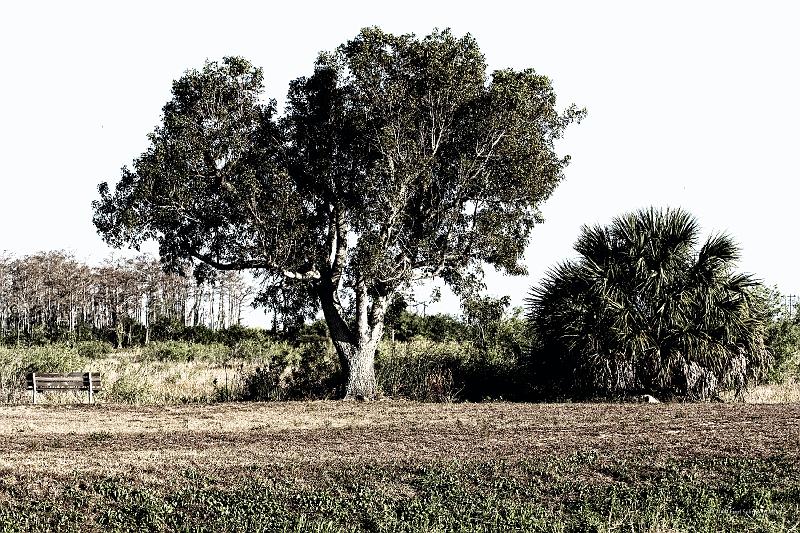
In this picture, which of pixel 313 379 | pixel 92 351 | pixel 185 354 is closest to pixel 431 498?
pixel 313 379

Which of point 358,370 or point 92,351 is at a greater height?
point 92,351

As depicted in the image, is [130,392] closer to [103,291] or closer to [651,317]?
[651,317]

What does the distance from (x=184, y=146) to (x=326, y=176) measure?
3.58 m

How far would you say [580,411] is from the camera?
58.5 ft

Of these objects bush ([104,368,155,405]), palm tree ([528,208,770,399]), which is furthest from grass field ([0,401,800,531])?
bush ([104,368,155,405])

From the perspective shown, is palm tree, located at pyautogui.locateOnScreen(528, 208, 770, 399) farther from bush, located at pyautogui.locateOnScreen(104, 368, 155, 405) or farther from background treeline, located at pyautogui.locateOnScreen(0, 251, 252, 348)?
background treeline, located at pyautogui.locateOnScreen(0, 251, 252, 348)

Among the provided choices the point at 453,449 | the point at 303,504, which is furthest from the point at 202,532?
the point at 453,449

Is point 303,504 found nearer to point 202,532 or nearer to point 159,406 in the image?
point 202,532

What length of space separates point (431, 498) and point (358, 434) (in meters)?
5.45

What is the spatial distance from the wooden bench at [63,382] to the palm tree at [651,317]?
10823 millimetres

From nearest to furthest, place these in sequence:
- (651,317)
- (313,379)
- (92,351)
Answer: (651,317)
(313,379)
(92,351)

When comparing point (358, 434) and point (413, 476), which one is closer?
point (413, 476)

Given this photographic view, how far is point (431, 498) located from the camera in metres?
8.95

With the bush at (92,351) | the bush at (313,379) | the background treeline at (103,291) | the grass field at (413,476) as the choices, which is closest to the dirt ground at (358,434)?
the grass field at (413,476)
